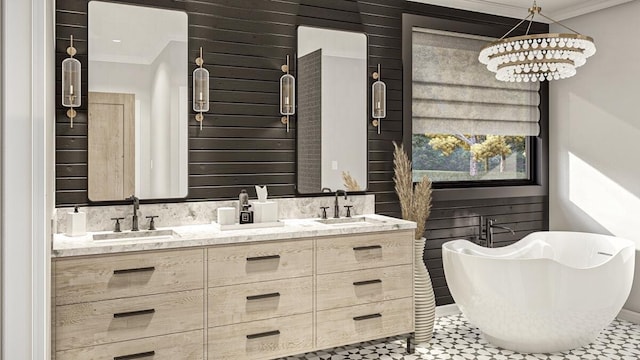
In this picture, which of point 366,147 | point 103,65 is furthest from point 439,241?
point 103,65

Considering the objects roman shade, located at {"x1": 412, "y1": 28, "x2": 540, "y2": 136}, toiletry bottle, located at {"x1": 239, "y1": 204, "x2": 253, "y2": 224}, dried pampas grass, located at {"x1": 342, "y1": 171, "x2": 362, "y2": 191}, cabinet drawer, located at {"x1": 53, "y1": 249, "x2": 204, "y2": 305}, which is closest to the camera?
cabinet drawer, located at {"x1": 53, "y1": 249, "x2": 204, "y2": 305}

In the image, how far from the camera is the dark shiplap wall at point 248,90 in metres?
3.00

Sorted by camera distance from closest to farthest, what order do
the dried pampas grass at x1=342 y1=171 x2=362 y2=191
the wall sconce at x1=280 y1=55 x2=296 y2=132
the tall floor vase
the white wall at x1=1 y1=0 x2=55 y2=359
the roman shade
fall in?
the white wall at x1=1 y1=0 x2=55 y2=359 < the wall sconce at x1=280 y1=55 x2=296 y2=132 < the tall floor vase < the dried pampas grass at x1=342 y1=171 x2=362 y2=191 < the roman shade

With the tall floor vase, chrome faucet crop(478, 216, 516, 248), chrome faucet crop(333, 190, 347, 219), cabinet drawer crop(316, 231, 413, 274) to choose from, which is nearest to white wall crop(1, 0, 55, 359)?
cabinet drawer crop(316, 231, 413, 274)

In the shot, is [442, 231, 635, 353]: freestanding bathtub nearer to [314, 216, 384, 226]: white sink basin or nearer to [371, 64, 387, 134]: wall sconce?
[314, 216, 384, 226]: white sink basin

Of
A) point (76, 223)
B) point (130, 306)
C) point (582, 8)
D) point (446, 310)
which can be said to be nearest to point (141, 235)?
point (76, 223)

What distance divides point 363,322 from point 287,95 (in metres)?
1.53

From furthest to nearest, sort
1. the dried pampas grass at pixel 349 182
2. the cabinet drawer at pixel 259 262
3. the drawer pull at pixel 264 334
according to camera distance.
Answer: the dried pampas grass at pixel 349 182, the drawer pull at pixel 264 334, the cabinet drawer at pixel 259 262

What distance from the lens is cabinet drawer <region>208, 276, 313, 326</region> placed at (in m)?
2.83

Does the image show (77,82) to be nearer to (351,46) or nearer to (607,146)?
(351,46)

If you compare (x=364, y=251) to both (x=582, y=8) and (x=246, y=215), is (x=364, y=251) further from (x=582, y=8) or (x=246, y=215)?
(x=582, y=8)

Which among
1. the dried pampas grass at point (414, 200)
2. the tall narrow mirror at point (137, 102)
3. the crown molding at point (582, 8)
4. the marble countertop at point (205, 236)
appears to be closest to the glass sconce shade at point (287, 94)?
the tall narrow mirror at point (137, 102)

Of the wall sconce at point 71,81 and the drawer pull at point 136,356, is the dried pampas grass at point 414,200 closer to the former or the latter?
the drawer pull at point 136,356

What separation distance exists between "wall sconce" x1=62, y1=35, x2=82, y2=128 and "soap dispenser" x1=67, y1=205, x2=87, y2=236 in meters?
0.56
